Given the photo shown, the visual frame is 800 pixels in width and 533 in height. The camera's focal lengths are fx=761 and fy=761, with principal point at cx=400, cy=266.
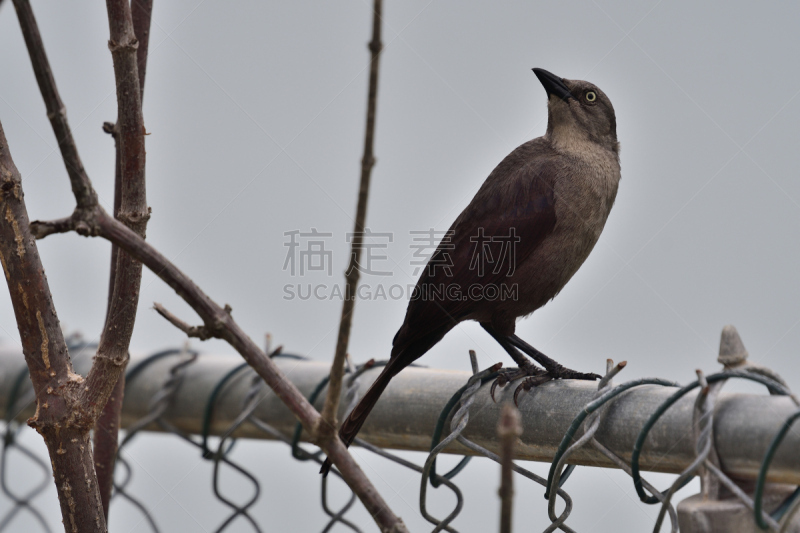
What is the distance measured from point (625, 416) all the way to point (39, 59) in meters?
1.05

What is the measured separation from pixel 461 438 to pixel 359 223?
86cm

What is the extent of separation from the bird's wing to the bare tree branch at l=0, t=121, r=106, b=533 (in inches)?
47.6

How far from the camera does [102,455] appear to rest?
72.0 inches

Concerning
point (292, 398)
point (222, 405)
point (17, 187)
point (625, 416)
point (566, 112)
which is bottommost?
point (222, 405)

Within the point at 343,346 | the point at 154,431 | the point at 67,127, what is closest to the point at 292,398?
the point at 343,346

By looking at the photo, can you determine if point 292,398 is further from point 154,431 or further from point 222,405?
point 154,431

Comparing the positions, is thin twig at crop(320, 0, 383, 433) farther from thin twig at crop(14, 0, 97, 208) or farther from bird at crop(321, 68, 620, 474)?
bird at crop(321, 68, 620, 474)

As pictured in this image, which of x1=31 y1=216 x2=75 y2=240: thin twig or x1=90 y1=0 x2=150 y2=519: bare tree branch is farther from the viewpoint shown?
x1=90 y1=0 x2=150 y2=519: bare tree branch

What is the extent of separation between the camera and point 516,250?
2633mm

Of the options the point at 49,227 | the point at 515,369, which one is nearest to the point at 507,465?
the point at 49,227

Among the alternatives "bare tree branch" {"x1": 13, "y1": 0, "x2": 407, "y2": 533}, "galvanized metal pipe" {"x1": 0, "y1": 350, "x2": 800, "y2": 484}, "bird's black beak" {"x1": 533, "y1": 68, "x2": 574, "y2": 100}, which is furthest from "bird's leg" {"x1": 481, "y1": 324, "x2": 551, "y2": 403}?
"bird's black beak" {"x1": 533, "y1": 68, "x2": 574, "y2": 100}

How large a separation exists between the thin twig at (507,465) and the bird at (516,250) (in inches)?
67.5

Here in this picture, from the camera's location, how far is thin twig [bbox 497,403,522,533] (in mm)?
589

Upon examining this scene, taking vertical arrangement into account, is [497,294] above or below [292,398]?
above
